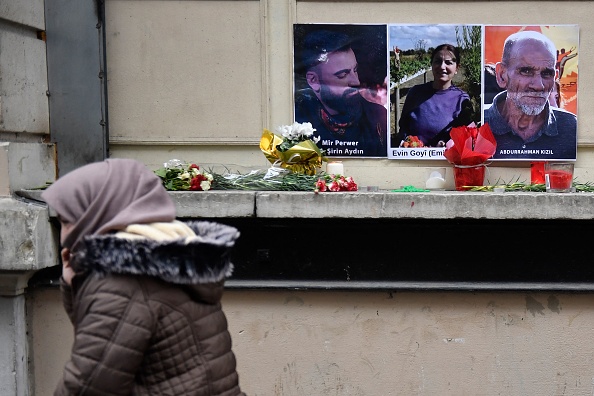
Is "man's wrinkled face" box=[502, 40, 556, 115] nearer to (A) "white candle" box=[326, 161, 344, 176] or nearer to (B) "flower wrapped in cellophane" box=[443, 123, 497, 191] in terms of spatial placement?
(B) "flower wrapped in cellophane" box=[443, 123, 497, 191]

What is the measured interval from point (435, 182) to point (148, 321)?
3.05 m

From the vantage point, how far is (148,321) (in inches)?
88.4

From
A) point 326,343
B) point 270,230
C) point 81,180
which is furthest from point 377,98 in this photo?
point 81,180

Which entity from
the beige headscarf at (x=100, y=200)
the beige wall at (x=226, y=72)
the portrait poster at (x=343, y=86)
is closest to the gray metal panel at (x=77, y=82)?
the beige wall at (x=226, y=72)

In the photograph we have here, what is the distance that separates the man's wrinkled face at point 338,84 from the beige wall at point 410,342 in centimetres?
133

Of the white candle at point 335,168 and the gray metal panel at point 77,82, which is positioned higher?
the gray metal panel at point 77,82

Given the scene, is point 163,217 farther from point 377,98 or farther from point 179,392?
point 377,98

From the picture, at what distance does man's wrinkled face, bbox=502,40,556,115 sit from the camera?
500 centimetres

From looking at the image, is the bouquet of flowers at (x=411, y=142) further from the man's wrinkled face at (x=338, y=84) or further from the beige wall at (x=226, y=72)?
the man's wrinkled face at (x=338, y=84)

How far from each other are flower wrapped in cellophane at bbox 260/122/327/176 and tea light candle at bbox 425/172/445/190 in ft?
2.51

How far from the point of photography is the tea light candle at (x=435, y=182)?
4918 mm

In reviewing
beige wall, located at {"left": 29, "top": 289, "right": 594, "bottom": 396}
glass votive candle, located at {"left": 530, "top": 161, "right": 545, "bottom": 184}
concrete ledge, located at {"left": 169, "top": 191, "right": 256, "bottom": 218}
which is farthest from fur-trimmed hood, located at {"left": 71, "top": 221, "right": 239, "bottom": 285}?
glass votive candle, located at {"left": 530, "top": 161, "right": 545, "bottom": 184}

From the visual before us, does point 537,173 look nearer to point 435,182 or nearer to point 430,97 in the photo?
point 435,182

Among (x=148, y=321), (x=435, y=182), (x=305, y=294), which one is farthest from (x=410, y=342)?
(x=148, y=321)
